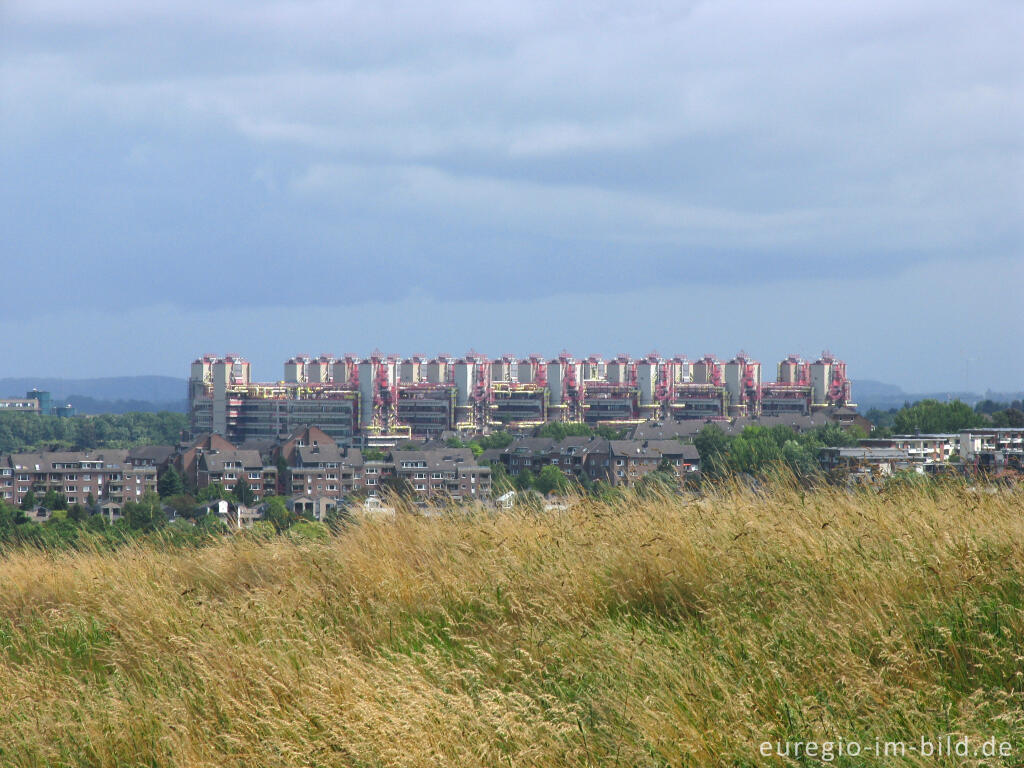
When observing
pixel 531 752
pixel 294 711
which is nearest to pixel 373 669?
pixel 294 711

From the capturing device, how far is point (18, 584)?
8.06 metres

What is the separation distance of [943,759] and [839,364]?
170337mm

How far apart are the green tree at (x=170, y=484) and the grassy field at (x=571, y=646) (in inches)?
3410

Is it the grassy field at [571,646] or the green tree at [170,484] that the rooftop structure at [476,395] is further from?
the grassy field at [571,646]

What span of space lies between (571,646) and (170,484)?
308ft

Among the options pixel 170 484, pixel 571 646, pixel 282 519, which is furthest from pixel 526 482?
pixel 571 646

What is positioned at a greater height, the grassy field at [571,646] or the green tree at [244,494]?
the grassy field at [571,646]

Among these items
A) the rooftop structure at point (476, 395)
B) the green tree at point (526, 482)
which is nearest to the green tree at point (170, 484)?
the green tree at point (526, 482)

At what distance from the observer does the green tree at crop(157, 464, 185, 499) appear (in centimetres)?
9156

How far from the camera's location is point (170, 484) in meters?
93.6

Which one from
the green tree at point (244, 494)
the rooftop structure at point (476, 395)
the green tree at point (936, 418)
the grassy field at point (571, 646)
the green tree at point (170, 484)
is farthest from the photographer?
the rooftop structure at point (476, 395)

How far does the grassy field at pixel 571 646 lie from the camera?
3.94 m

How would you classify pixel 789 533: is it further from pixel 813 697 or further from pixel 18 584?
pixel 18 584

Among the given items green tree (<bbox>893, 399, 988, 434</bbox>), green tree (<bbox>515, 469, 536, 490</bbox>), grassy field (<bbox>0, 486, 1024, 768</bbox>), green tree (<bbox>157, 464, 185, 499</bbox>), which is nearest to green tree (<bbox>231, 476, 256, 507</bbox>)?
green tree (<bbox>157, 464, 185, 499</bbox>)
